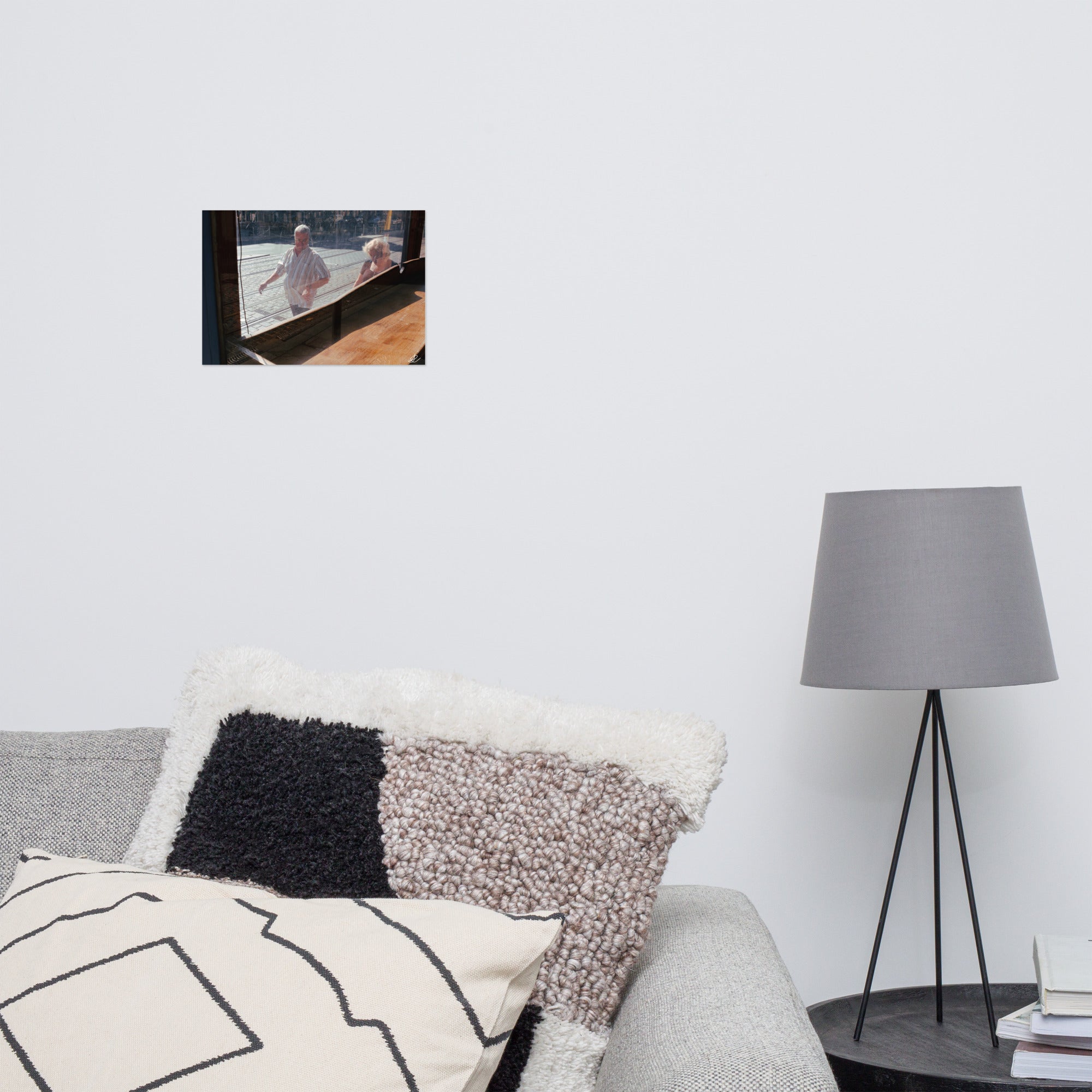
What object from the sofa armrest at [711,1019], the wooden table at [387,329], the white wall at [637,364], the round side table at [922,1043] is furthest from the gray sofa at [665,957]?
the wooden table at [387,329]

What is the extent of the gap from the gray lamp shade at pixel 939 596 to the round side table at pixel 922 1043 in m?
0.45

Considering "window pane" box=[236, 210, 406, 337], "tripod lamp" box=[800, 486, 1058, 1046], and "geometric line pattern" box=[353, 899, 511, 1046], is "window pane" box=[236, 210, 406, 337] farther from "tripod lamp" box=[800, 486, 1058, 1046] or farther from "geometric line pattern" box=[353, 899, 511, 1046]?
"geometric line pattern" box=[353, 899, 511, 1046]

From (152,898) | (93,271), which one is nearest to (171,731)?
(152,898)

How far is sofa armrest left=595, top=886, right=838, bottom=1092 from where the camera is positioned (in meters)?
0.72

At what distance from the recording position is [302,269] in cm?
185

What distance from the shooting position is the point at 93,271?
6.14ft

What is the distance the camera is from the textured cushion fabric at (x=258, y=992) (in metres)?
0.69

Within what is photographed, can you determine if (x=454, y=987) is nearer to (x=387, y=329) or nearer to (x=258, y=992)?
(x=258, y=992)

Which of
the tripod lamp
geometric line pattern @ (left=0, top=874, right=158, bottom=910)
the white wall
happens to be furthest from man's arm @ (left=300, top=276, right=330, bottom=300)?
geometric line pattern @ (left=0, top=874, right=158, bottom=910)

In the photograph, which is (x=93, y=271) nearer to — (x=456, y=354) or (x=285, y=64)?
(x=285, y=64)

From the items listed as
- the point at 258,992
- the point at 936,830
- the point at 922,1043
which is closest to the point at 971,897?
the point at 936,830

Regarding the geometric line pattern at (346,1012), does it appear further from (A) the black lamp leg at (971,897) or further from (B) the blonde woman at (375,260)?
(B) the blonde woman at (375,260)

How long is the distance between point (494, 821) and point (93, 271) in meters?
1.46

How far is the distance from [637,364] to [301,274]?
25.3 inches
